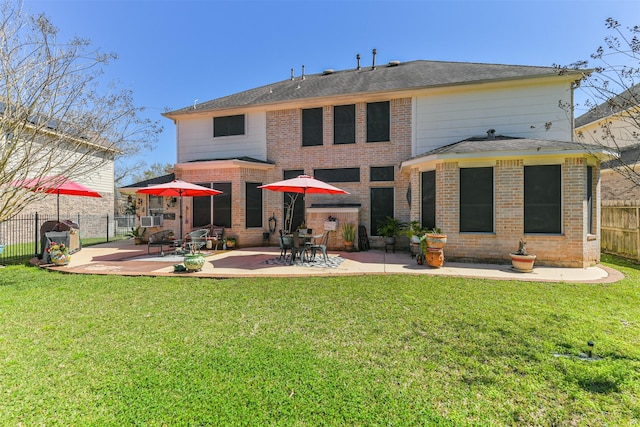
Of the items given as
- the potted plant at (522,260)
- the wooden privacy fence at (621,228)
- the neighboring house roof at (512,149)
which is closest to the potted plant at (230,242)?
the neighboring house roof at (512,149)

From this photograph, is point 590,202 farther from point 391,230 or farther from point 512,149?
point 391,230

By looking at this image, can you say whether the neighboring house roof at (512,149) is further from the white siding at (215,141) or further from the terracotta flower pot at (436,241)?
the white siding at (215,141)

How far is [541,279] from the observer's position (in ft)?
21.5

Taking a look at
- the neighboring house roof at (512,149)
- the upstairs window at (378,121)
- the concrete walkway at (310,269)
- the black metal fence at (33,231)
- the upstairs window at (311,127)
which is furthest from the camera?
the upstairs window at (311,127)

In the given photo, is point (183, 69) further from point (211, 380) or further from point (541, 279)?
point (541, 279)

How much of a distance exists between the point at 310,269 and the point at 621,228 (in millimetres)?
11140

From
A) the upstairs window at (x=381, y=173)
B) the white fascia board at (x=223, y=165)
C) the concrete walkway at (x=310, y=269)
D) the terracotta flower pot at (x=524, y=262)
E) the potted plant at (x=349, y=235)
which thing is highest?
the white fascia board at (x=223, y=165)

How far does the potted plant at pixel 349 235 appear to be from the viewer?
1082 centimetres

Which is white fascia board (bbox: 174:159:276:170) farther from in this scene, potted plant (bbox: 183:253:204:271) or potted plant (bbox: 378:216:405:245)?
potted plant (bbox: 378:216:405:245)

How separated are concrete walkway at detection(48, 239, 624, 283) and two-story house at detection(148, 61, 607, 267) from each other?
90cm

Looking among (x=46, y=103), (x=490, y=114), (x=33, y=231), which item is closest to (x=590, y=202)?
(x=490, y=114)

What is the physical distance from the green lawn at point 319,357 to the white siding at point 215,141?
8.75 m

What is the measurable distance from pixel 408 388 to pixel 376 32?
49.2 ft

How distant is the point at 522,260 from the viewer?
735 cm
